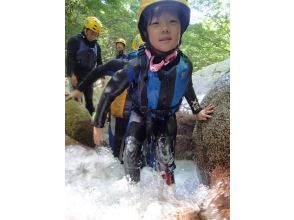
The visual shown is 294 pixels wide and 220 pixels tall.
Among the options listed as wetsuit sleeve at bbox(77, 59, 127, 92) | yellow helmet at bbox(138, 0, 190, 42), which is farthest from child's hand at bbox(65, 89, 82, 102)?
yellow helmet at bbox(138, 0, 190, 42)

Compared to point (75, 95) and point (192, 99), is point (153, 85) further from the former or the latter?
point (75, 95)

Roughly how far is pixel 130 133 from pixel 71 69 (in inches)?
14.5

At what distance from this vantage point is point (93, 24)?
79.7 inches

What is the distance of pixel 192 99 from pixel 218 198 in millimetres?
426

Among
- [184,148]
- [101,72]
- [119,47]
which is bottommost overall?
[184,148]

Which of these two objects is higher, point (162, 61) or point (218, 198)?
point (162, 61)

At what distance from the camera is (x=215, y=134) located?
200cm

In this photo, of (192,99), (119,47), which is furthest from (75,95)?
(192,99)
